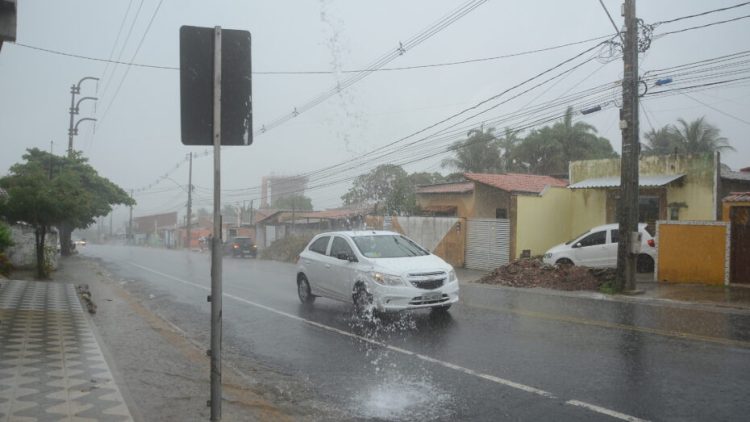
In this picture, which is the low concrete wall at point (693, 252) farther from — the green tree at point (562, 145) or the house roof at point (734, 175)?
the green tree at point (562, 145)

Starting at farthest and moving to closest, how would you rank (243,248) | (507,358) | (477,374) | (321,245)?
(243,248) < (321,245) < (507,358) < (477,374)

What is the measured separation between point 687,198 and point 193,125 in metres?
20.4

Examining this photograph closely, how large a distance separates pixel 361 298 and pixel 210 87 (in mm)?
6425

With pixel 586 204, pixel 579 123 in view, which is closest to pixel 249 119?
pixel 586 204

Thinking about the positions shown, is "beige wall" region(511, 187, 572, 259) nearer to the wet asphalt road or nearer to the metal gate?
the metal gate

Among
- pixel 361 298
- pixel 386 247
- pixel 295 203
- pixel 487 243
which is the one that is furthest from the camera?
pixel 295 203

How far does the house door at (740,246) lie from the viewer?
14391 millimetres

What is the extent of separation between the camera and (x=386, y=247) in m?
10.9

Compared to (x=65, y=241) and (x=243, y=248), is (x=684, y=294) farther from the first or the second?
(x=65, y=241)

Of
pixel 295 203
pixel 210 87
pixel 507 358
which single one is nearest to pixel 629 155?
pixel 507 358

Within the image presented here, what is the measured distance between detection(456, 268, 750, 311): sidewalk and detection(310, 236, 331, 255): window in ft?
21.1

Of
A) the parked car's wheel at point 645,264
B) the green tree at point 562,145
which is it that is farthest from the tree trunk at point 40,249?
the green tree at point 562,145

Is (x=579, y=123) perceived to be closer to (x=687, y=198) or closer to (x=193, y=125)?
(x=687, y=198)

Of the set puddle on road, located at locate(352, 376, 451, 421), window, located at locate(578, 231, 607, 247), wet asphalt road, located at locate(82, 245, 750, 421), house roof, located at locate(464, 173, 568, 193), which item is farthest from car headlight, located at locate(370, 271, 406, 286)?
house roof, located at locate(464, 173, 568, 193)
